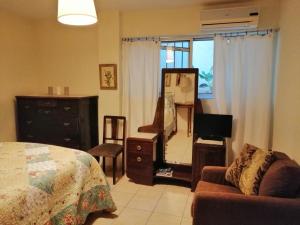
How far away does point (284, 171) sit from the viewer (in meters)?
1.63

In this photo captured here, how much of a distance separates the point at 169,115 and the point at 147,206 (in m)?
1.24

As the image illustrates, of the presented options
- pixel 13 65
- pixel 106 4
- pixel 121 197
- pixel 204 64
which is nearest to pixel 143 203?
pixel 121 197

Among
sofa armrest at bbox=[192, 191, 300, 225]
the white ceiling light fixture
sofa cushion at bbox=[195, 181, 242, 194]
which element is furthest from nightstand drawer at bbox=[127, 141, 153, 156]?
the white ceiling light fixture

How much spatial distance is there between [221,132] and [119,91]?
1.59m

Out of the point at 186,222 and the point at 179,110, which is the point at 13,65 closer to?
the point at 179,110

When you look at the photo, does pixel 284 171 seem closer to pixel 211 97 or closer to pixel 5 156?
pixel 211 97

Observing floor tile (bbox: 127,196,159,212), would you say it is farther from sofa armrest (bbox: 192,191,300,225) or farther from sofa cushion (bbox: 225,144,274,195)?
sofa armrest (bbox: 192,191,300,225)

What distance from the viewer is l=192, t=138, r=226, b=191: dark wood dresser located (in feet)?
9.62

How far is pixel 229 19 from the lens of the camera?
2973 mm

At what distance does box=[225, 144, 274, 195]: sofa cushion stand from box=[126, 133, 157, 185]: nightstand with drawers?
3.91 ft

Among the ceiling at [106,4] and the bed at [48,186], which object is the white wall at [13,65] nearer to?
the ceiling at [106,4]

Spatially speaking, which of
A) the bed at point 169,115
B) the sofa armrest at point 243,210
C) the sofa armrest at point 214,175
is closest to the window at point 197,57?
the bed at point 169,115

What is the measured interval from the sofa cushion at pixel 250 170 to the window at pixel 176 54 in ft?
5.30

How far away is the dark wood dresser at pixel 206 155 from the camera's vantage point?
2.93 m
